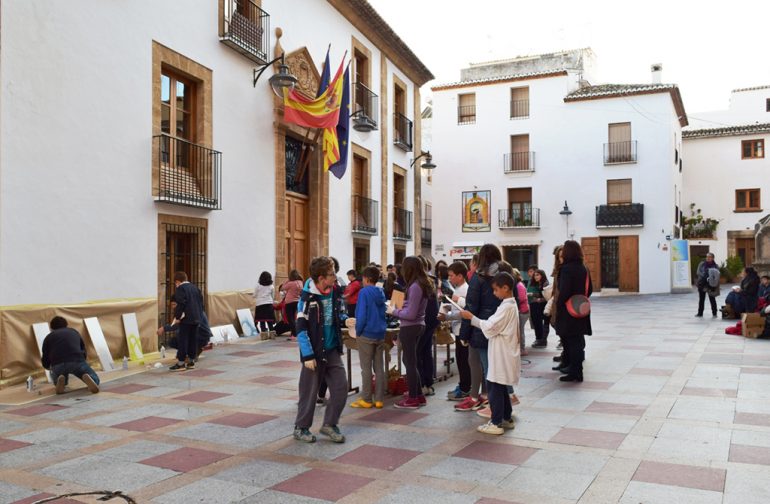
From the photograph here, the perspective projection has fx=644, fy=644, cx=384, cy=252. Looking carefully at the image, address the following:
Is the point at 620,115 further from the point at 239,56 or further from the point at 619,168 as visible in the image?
the point at 239,56

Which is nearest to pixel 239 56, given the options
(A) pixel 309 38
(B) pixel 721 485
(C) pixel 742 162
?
(A) pixel 309 38

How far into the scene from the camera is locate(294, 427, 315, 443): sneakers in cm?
523

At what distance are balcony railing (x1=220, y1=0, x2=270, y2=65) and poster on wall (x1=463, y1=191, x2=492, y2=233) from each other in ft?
60.3

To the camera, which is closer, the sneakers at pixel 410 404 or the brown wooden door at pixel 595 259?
the sneakers at pixel 410 404

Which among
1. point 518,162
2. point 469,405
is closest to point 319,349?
point 469,405

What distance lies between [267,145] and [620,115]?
65.8ft

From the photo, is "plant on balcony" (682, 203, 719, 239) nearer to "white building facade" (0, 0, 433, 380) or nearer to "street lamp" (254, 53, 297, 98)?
"white building facade" (0, 0, 433, 380)

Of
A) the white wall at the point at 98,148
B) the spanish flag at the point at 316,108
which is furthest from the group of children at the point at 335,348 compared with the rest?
the spanish flag at the point at 316,108

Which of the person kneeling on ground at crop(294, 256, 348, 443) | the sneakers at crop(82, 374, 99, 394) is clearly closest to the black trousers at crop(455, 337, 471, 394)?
the person kneeling on ground at crop(294, 256, 348, 443)

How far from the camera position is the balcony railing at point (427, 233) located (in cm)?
3141

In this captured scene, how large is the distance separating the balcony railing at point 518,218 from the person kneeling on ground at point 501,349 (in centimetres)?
2443

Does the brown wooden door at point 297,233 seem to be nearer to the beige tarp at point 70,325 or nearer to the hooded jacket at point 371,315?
the beige tarp at point 70,325

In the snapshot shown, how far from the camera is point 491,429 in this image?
17.7ft

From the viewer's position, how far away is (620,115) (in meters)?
Result: 28.5
